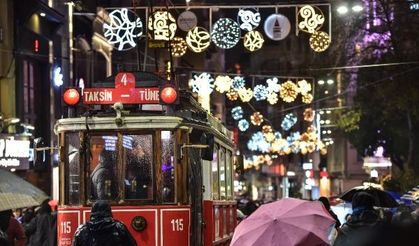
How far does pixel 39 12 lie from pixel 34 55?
1.49 m

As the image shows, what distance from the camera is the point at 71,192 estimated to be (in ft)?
34.3

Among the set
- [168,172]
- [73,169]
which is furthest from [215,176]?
[73,169]

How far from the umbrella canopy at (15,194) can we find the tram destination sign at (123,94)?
3730 millimetres

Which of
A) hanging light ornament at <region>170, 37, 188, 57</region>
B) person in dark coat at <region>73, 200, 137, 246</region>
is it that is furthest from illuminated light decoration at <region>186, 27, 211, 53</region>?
Result: person in dark coat at <region>73, 200, 137, 246</region>

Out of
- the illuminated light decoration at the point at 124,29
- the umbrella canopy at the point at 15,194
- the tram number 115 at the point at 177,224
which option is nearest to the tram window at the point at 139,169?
the tram number 115 at the point at 177,224

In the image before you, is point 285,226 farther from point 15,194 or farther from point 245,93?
point 245,93

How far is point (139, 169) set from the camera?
1033cm

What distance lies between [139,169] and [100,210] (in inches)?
122

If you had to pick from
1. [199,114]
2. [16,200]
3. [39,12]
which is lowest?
[16,200]

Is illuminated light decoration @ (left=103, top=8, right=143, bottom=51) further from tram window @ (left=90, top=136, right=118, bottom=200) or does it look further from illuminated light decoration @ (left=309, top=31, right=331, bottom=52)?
tram window @ (left=90, top=136, right=118, bottom=200)

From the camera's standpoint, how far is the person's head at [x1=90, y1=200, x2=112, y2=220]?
23.7ft

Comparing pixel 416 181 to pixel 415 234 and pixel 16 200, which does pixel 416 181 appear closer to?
pixel 16 200

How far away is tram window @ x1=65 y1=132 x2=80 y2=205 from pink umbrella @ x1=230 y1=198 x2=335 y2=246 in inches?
224

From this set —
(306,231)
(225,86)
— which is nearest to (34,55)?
(225,86)
